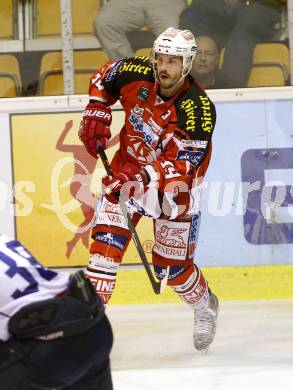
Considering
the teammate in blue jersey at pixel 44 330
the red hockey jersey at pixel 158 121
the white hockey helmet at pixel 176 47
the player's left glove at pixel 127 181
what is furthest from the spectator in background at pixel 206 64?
the teammate in blue jersey at pixel 44 330

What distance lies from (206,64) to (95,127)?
Result: 5.36 ft

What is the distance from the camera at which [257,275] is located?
566 cm

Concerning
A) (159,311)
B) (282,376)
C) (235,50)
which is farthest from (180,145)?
(235,50)

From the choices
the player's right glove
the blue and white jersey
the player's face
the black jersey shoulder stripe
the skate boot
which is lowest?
the skate boot

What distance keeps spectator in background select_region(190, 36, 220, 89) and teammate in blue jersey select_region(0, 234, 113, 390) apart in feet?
11.9

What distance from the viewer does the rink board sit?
570 cm

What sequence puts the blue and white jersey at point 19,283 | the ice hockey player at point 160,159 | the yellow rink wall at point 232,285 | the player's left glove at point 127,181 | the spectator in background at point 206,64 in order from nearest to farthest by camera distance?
the blue and white jersey at point 19,283 < the player's left glove at point 127,181 < the ice hockey player at point 160,159 < the yellow rink wall at point 232,285 < the spectator in background at point 206,64

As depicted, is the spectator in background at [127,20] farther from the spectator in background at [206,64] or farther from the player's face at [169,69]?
the player's face at [169,69]

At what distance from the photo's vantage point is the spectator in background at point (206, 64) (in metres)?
5.82

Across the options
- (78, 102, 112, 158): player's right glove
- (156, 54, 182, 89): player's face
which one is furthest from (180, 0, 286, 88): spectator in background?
(156, 54, 182, 89): player's face

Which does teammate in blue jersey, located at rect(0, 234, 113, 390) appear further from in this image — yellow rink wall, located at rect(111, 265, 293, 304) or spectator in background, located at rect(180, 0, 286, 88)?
spectator in background, located at rect(180, 0, 286, 88)

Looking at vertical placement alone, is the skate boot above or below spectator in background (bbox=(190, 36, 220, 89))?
below

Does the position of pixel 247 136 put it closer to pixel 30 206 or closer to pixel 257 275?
pixel 257 275

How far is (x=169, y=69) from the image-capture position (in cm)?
416
